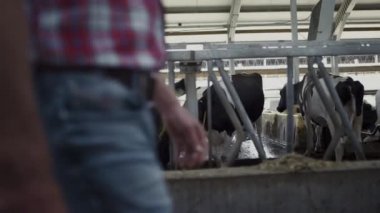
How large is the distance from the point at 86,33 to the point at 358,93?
6.35 m

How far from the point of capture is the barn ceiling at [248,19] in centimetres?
1428

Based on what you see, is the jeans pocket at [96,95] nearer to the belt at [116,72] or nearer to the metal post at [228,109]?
the belt at [116,72]

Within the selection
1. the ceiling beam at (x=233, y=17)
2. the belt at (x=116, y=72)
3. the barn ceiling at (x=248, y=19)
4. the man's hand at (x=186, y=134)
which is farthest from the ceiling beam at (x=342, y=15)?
the belt at (x=116, y=72)

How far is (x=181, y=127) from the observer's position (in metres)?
1.23

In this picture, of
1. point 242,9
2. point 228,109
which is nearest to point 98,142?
point 228,109

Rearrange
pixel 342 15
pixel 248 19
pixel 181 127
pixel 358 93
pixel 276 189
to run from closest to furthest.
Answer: pixel 181 127 → pixel 276 189 → pixel 358 93 → pixel 342 15 → pixel 248 19

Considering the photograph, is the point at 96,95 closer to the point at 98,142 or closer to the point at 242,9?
the point at 98,142

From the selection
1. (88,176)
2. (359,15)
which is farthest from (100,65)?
(359,15)

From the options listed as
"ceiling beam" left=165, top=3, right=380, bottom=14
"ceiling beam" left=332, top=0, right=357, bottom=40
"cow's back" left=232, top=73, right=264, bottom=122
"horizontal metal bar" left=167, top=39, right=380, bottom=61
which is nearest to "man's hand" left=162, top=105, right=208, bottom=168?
"horizontal metal bar" left=167, top=39, right=380, bottom=61

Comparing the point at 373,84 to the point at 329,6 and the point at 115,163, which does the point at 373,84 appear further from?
the point at 115,163

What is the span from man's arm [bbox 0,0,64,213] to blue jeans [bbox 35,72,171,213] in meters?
0.14

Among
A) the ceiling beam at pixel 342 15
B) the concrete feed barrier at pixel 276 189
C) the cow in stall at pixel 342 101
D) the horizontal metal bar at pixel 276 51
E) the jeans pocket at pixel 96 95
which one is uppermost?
the ceiling beam at pixel 342 15

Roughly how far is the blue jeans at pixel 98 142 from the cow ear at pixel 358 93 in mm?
6246

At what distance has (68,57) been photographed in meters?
0.83
